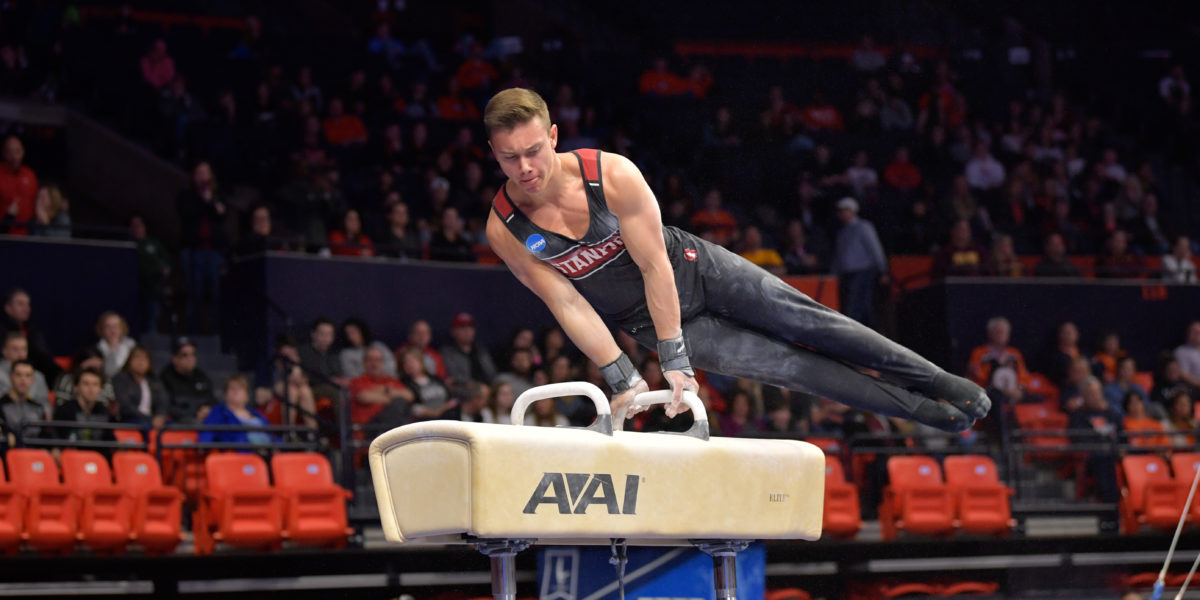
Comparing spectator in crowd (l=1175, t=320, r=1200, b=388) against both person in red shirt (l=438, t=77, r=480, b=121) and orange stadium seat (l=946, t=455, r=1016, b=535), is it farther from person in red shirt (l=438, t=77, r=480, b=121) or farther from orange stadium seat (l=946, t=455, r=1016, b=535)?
person in red shirt (l=438, t=77, r=480, b=121)

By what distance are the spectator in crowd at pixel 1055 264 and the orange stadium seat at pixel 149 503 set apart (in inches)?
341

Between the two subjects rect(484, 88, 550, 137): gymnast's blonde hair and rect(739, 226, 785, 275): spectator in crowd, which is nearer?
rect(484, 88, 550, 137): gymnast's blonde hair

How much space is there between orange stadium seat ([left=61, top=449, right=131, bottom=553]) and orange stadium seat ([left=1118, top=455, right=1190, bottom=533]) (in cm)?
743

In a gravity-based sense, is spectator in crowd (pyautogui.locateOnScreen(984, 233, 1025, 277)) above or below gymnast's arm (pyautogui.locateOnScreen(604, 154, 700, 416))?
above

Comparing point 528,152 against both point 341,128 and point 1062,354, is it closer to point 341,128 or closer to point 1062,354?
point 1062,354

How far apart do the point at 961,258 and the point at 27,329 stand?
27.7 feet

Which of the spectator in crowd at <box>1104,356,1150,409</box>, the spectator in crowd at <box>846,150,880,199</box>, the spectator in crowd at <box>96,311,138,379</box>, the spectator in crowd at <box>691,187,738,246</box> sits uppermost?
the spectator in crowd at <box>846,150,880,199</box>

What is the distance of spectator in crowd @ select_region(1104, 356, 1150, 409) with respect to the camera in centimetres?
1138

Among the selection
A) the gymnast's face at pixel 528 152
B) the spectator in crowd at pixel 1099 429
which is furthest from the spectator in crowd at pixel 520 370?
the gymnast's face at pixel 528 152

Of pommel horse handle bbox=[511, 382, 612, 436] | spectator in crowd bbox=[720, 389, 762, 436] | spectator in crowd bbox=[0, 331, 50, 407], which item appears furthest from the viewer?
spectator in crowd bbox=[720, 389, 762, 436]

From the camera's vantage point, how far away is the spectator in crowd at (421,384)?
32.1 ft

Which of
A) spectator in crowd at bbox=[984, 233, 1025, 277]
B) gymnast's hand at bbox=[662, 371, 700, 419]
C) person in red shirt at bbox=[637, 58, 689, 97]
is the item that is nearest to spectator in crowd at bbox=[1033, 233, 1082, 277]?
spectator in crowd at bbox=[984, 233, 1025, 277]

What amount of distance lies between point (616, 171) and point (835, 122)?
40.2 ft

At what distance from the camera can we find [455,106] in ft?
48.0
